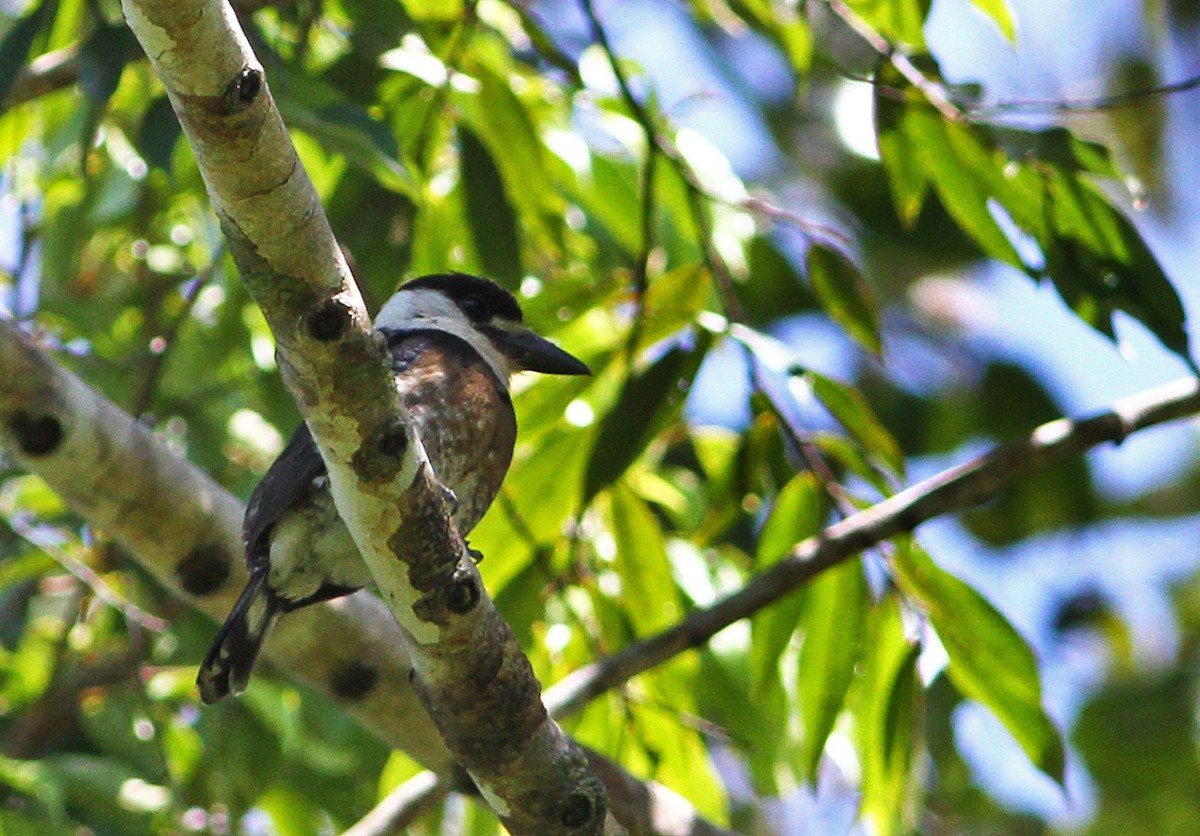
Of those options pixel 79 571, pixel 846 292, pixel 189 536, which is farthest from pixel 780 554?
pixel 79 571

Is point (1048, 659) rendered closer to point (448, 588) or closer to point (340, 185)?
point (340, 185)

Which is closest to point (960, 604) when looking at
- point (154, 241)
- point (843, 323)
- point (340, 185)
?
point (843, 323)

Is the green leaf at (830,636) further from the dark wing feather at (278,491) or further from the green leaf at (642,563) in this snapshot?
the dark wing feather at (278,491)

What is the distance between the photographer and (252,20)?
3.04m

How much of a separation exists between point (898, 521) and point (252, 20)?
162 centimetres

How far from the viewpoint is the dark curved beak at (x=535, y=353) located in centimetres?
304

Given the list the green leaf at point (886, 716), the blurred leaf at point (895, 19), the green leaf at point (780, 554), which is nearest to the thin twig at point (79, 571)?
the green leaf at point (780, 554)

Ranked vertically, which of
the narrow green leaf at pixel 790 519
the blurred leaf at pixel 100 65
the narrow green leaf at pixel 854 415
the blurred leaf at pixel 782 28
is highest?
the blurred leaf at pixel 100 65

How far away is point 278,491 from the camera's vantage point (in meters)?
2.49

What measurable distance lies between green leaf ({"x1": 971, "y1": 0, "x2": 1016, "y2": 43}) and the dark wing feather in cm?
150

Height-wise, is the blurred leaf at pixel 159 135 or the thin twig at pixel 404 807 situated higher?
the blurred leaf at pixel 159 135

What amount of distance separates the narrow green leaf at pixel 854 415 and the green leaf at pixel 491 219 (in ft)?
2.53

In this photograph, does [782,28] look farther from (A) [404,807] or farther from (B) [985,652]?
(A) [404,807]

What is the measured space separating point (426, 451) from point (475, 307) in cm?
61
